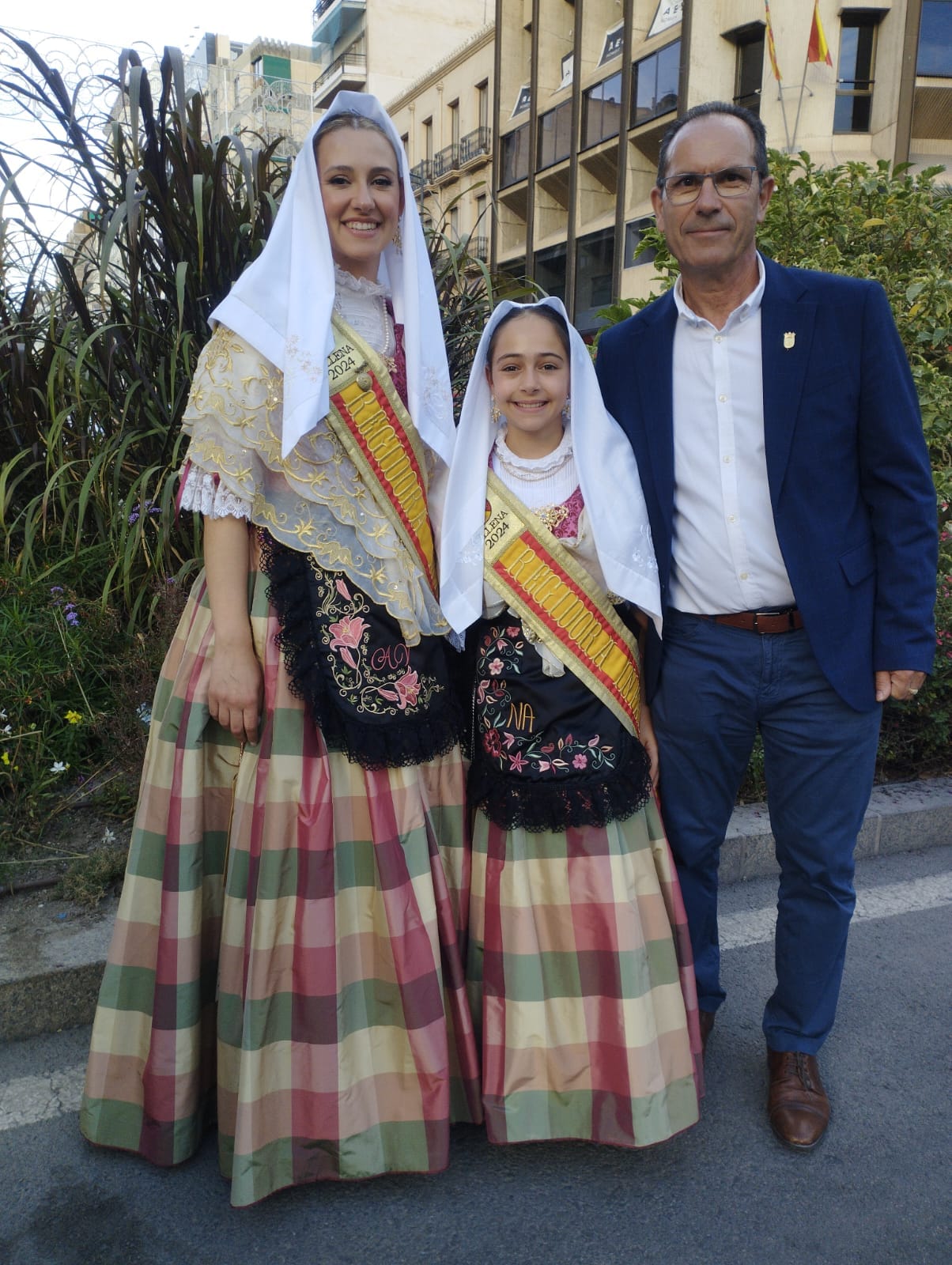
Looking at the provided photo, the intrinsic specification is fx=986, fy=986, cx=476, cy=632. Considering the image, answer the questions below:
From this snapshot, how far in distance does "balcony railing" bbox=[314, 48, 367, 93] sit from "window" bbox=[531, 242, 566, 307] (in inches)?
462

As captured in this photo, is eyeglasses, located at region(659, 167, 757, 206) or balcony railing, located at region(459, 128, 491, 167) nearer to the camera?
eyeglasses, located at region(659, 167, 757, 206)

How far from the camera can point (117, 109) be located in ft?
13.0

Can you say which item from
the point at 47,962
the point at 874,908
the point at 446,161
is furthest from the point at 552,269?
the point at 47,962

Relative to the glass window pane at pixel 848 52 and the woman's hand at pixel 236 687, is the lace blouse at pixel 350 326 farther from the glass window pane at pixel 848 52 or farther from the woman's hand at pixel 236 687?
the glass window pane at pixel 848 52

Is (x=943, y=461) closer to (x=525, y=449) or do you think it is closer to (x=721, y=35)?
(x=525, y=449)

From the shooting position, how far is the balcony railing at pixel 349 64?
31.3 metres

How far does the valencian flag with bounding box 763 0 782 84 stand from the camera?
640 inches

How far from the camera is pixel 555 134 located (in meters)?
23.3

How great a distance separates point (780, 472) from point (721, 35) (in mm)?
19672

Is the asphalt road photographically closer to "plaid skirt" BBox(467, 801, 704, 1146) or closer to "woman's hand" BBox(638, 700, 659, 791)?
"plaid skirt" BBox(467, 801, 704, 1146)

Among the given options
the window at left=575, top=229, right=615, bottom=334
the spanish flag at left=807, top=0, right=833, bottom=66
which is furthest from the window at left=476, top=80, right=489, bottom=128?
the spanish flag at left=807, top=0, right=833, bottom=66

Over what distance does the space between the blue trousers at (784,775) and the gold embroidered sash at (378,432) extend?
2.10 ft

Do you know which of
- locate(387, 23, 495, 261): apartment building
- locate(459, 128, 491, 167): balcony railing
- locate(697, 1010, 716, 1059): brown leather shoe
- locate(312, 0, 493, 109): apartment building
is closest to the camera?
locate(697, 1010, 716, 1059): brown leather shoe

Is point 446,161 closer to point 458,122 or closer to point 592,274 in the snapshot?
point 458,122
